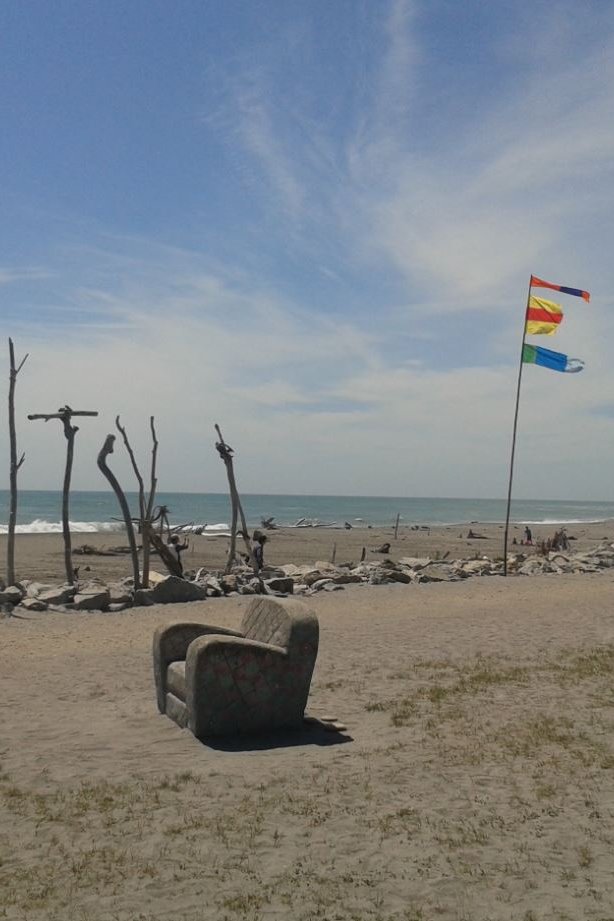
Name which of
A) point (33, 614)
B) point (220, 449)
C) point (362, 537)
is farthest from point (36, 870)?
point (362, 537)

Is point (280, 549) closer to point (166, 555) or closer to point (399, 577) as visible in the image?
point (399, 577)

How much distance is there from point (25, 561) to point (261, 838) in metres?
23.6

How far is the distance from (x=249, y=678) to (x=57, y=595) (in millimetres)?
7614

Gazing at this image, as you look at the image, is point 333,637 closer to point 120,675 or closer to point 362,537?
point 120,675

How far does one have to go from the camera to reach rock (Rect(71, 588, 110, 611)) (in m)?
13.2

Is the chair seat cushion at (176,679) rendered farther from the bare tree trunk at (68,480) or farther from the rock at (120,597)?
the bare tree trunk at (68,480)

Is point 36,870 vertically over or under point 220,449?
under

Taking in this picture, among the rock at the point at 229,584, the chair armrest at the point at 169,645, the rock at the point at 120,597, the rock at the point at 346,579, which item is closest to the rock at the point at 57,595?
the rock at the point at 120,597

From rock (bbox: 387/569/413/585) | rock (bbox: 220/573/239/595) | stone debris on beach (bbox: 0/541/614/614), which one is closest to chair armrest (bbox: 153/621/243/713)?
stone debris on beach (bbox: 0/541/614/614)

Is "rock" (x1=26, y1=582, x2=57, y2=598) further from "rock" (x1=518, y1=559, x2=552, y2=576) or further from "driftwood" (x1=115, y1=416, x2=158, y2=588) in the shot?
"rock" (x1=518, y1=559, x2=552, y2=576)

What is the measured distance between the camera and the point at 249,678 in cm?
645

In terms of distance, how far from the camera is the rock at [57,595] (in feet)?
43.2

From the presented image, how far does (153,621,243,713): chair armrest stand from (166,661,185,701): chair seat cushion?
0.11 metres

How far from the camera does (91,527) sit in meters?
51.3
